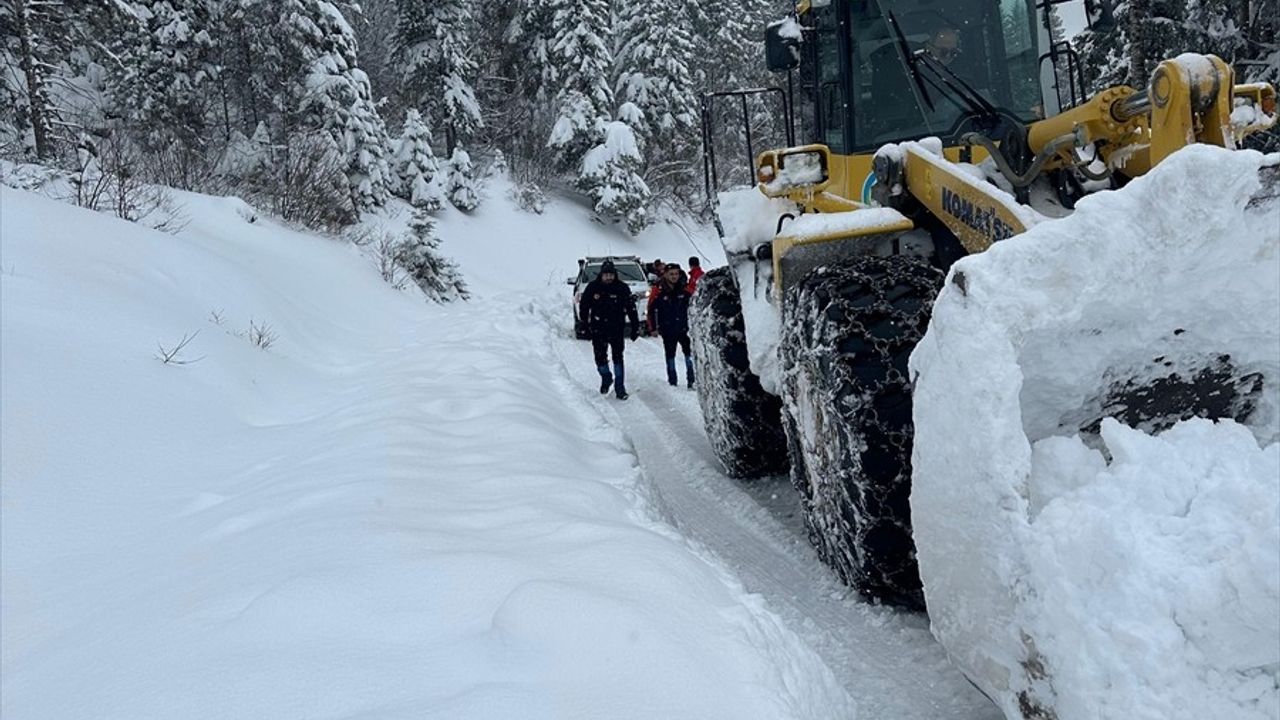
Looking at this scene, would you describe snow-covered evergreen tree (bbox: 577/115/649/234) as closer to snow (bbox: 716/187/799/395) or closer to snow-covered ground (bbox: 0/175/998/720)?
snow-covered ground (bbox: 0/175/998/720)

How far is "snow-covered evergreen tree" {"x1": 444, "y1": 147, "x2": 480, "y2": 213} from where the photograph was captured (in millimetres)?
28875

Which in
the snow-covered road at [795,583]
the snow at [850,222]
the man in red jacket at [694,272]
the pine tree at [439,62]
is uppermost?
the pine tree at [439,62]

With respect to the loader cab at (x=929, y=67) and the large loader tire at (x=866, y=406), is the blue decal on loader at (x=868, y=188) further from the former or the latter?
the large loader tire at (x=866, y=406)

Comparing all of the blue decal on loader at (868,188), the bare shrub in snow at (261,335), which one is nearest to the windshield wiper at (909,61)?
the blue decal on loader at (868,188)

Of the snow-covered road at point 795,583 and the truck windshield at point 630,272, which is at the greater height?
the truck windshield at point 630,272

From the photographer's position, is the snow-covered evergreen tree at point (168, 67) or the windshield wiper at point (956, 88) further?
the snow-covered evergreen tree at point (168, 67)

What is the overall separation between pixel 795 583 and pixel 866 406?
125 cm

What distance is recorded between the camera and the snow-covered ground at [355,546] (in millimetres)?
2445

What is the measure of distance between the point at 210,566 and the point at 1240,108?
454cm

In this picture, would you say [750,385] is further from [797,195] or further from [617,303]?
[617,303]

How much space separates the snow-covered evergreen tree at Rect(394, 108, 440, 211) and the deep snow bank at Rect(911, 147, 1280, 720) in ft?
84.5

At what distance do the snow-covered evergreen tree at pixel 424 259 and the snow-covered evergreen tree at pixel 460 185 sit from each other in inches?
371

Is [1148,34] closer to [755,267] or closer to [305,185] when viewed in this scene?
[755,267]

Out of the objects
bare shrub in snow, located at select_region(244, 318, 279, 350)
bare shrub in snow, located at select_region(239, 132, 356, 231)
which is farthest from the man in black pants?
bare shrub in snow, located at select_region(239, 132, 356, 231)
